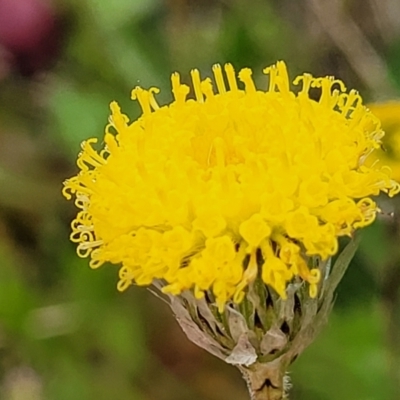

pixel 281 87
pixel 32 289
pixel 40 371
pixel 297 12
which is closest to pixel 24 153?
pixel 32 289

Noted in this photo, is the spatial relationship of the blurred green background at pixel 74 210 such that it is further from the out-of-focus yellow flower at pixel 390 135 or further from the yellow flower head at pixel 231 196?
the yellow flower head at pixel 231 196

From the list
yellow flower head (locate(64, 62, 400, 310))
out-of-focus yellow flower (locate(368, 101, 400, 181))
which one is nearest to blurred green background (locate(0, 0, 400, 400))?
out-of-focus yellow flower (locate(368, 101, 400, 181))

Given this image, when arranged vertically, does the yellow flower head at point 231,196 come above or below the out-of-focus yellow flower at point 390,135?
above

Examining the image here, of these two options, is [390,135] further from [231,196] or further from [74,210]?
[74,210]

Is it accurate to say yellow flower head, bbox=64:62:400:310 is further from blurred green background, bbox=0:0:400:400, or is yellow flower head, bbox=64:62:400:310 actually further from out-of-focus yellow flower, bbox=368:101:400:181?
blurred green background, bbox=0:0:400:400

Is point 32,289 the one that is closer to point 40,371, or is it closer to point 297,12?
point 40,371

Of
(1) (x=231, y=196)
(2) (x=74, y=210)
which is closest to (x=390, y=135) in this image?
(1) (x=231, y=196)

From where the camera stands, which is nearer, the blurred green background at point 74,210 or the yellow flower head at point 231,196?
the yellow flower head at point 231,196

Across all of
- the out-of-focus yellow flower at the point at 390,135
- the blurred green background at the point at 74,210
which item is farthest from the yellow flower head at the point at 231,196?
the blurred green background at the point at 74,210
